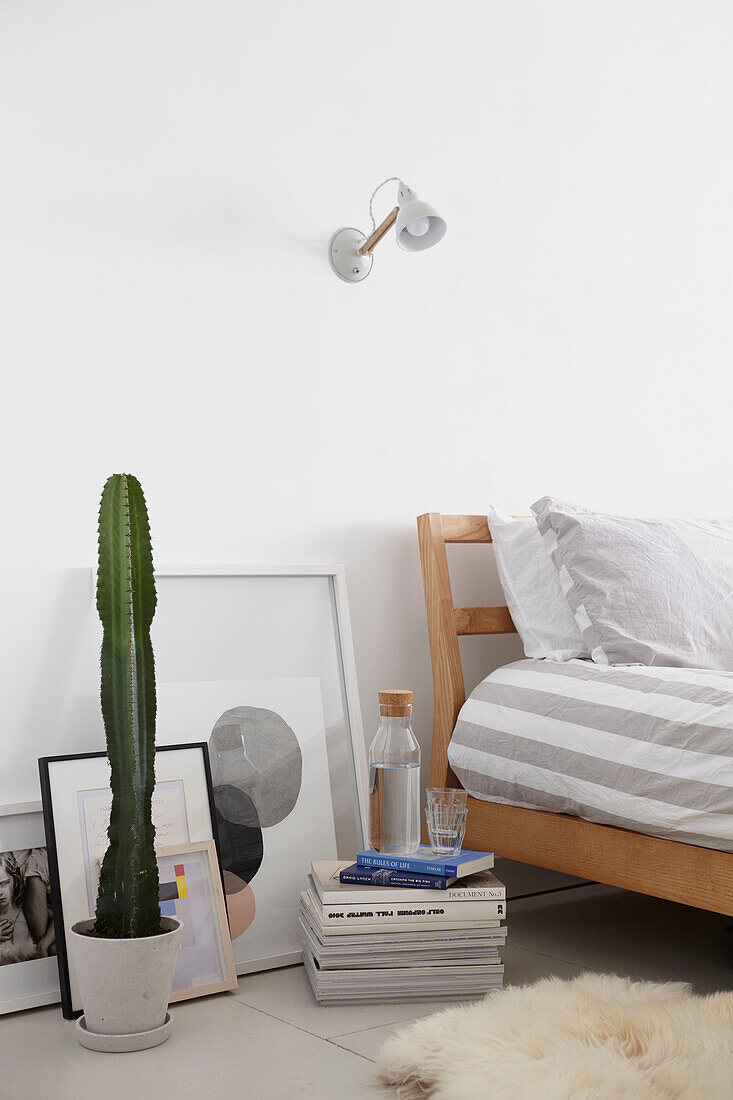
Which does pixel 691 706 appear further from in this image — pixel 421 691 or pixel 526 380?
pixel 526 380

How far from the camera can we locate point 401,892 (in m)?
1.58

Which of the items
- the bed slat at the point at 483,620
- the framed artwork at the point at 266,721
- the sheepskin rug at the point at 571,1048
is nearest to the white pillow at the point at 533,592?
the bed slat at the point at 483,620

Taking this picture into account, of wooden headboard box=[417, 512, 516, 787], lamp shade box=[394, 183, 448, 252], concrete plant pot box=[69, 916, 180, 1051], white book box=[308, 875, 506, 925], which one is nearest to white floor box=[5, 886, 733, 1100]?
concrete plant pot box=[69, 916, 180, 1051]

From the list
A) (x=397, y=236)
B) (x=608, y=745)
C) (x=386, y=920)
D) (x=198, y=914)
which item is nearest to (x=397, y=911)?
(x=386, y=920)

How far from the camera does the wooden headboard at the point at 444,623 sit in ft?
6.74

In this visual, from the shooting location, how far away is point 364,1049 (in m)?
1.38

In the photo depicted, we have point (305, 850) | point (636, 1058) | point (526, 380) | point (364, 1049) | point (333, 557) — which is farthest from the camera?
point (526, 380)

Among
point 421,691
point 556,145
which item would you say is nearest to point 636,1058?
point 421,691

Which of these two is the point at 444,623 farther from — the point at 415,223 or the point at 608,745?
the point at 415,223

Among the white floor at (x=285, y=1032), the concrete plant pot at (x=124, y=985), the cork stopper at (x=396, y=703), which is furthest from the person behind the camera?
the cork stopper at (x=396, y=703)

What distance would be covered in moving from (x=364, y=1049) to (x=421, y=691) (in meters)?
0.92

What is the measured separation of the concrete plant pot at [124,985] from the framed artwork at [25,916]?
0.20 meters

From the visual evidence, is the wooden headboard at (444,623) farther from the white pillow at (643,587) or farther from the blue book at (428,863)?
the blue book at (428,863)

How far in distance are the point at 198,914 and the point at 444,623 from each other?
0.79 meters
